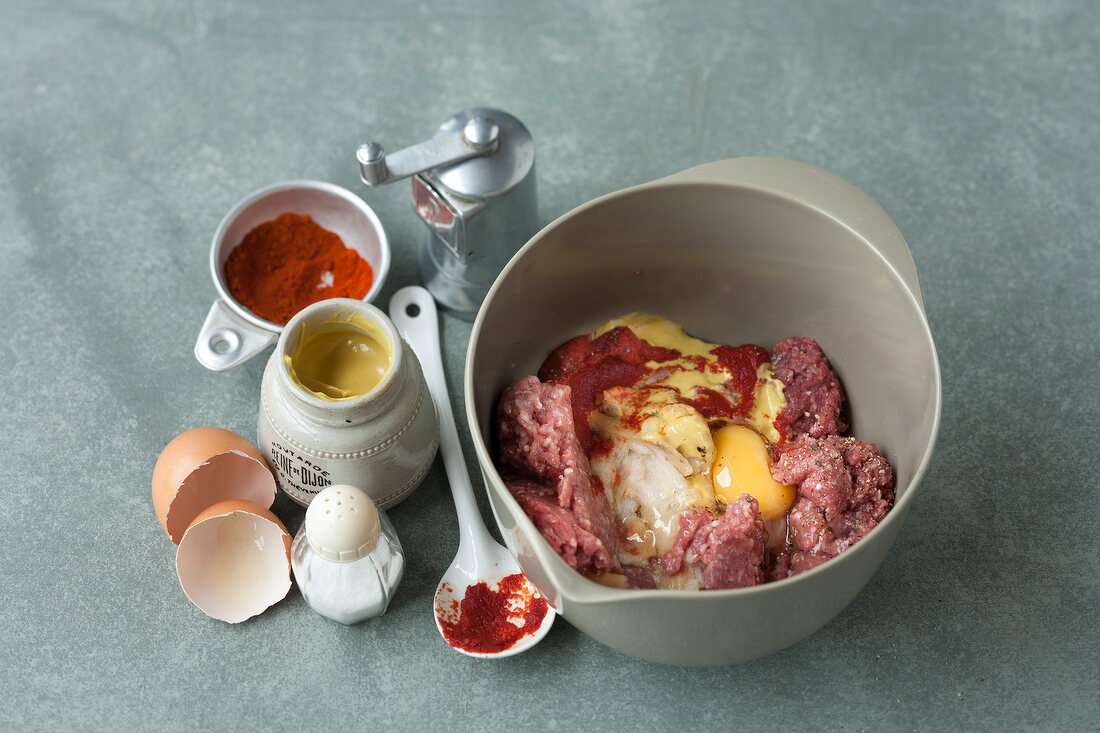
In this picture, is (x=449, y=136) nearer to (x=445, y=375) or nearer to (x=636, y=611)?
(x=445, y=375)

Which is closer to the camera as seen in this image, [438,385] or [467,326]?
[438,385]

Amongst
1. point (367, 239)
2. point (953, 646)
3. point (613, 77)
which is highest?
point (613, 77)

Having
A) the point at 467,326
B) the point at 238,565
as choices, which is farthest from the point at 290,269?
the point at 238,565

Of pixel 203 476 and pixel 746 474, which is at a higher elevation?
pixel 746 474

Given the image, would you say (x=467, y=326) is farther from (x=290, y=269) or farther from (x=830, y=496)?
(x=830, y=496)

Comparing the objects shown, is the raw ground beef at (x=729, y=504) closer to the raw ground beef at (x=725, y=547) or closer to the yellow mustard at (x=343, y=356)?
the raw ground beef at (x=725, y=547)

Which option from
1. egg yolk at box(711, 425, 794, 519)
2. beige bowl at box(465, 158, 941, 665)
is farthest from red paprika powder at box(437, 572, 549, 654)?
egg yolk at box(711, 425, 794, 519)

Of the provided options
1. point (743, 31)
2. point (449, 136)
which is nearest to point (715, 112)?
point (743, 31)

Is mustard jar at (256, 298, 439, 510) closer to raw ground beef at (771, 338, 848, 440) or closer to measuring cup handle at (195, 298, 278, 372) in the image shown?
measuring cup handle at (195, 298, 278, 372)
